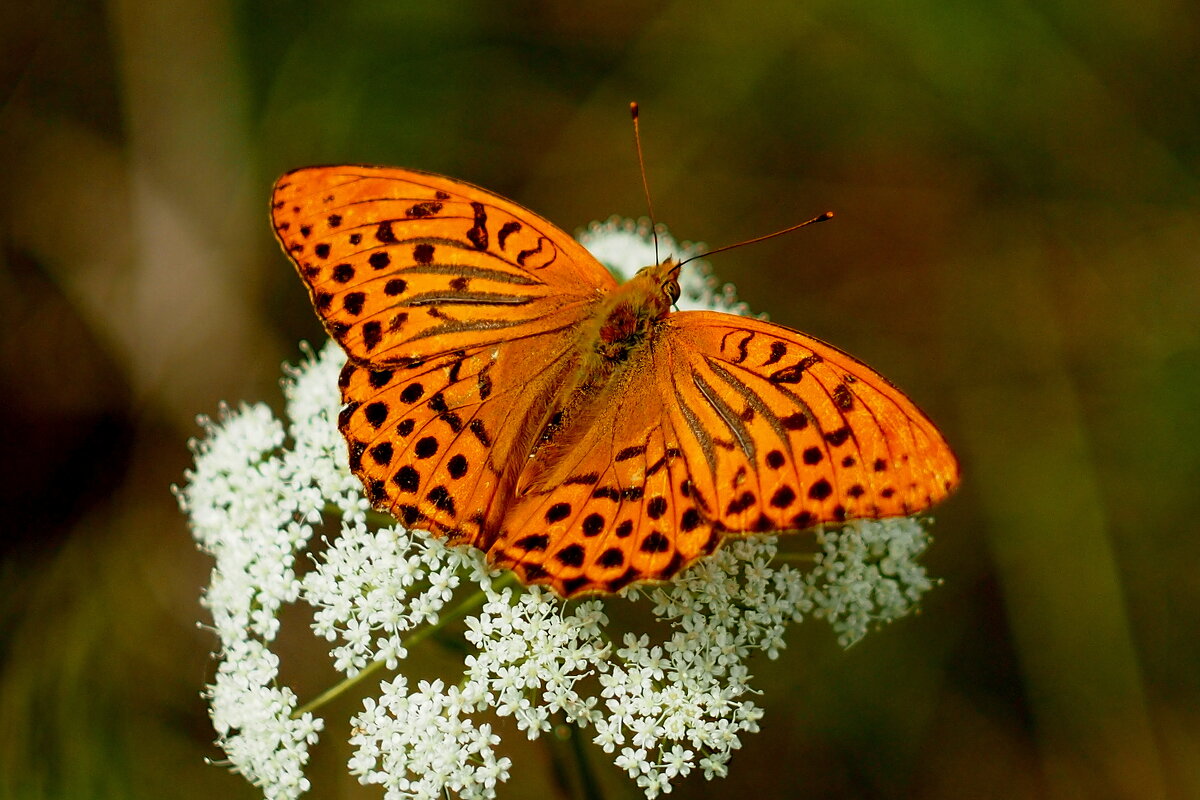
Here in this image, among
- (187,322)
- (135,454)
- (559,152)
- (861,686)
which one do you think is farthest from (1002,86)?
(135,454)

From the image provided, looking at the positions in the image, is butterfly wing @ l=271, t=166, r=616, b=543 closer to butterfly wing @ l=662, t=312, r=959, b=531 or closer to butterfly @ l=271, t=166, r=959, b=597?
butterfly @ l=271, t=166, r=959, b=597

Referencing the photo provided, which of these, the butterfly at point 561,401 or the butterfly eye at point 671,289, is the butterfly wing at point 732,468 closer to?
the butterfly at point 561,401

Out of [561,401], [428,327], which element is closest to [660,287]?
[561,401]

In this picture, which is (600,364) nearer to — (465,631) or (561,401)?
(561,401)

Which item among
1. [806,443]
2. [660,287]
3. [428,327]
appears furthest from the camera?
[660,287]

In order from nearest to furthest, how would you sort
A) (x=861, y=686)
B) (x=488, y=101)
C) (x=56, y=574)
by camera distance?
(x=56, y=574), (x=861, y=686), (x=488, y=101)

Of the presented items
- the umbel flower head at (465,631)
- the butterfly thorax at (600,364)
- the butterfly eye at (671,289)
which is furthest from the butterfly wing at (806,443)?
the umbel flower head at (465,631)

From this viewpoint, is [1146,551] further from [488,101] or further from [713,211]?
[488,101]
